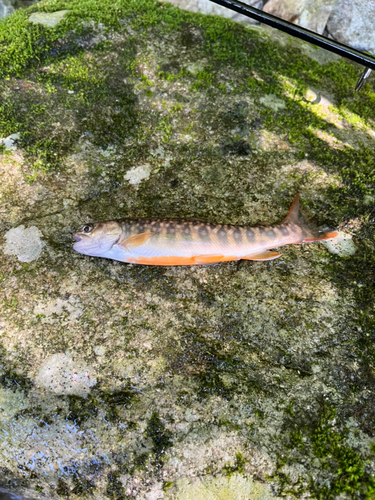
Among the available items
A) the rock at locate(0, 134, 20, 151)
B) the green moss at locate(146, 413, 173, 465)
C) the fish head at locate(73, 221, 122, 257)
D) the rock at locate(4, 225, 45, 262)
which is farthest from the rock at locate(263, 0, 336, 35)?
the green moss at locate(146, 413, 173, 465)

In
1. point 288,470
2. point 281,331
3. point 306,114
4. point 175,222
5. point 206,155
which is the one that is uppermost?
point 306,114

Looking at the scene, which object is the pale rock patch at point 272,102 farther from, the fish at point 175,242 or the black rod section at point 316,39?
the fish at point 175,242

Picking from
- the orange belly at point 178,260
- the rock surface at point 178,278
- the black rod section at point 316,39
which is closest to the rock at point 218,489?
the rock surface at point 178,278

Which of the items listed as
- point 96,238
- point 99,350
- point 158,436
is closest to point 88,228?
point 96,238

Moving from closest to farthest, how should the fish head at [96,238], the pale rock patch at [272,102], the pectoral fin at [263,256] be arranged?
the fish head at [96,238] < the pectoral fin at [263,256] < the pale rock patch at [272,102]

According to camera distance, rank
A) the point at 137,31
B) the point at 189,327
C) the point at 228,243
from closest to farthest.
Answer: the point at 189,327, the point at 228,243, the point at 137,31

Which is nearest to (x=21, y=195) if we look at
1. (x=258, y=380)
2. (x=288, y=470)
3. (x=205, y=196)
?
(x=205, y=196)

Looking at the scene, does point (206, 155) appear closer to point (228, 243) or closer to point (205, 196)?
point (205, 196)
